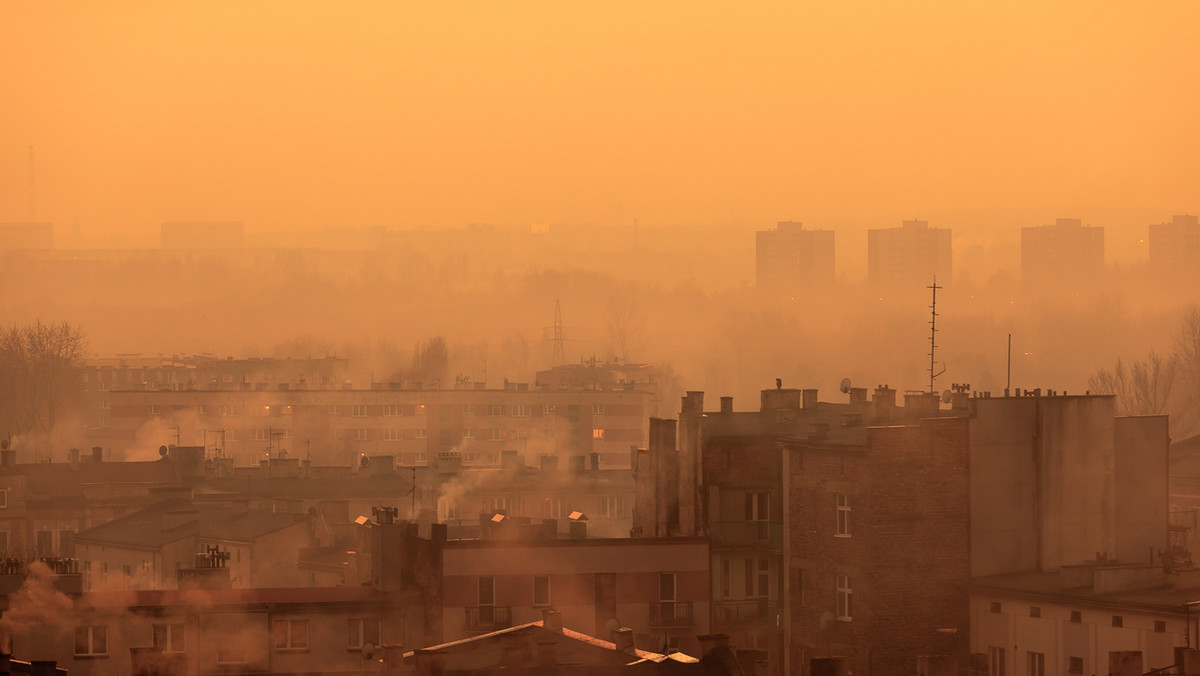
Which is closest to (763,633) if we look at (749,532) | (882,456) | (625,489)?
(749,532)

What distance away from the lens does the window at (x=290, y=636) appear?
4450 centimetres

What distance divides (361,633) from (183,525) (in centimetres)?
3311

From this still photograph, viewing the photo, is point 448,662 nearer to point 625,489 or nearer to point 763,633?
point 763,633

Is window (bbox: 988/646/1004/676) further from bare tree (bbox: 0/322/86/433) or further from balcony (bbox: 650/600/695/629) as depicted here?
bare tree (bbox: 0/322/86/433)

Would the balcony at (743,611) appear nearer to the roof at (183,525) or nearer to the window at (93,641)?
the window at (93,641)

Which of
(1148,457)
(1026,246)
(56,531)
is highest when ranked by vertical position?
(1026,246)

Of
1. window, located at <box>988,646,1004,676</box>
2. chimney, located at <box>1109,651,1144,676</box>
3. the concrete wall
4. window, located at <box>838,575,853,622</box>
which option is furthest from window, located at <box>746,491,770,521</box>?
chimney, located at <box>1109,651,1144,676</box>

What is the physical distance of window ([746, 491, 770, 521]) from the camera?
52.4 m

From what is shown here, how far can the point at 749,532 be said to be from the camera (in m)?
52.1

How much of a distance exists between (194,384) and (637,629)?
12722cm

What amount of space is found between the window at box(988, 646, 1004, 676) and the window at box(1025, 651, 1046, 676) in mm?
867

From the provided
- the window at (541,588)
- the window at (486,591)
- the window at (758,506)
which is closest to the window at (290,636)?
the window at (486,591)

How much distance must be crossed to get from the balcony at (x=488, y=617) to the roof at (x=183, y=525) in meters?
24.8

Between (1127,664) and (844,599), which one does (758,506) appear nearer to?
(844,599)
